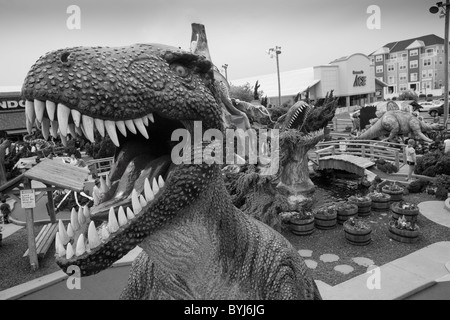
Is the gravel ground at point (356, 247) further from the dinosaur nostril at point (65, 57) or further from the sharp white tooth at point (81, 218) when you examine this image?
the dinosaur nostril at point (65, 57)

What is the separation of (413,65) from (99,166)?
60.5m

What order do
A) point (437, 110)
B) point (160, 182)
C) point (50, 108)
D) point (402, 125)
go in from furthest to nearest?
point (437, 110)
point (402, 125)
point (160, 182)
point (50, 108)

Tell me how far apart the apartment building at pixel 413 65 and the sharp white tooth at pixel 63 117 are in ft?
205

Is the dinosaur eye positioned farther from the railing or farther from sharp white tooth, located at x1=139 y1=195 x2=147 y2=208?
the railing

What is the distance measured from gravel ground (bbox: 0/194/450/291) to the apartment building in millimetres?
55387

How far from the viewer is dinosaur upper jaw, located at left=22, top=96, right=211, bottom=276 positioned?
165 centimetres

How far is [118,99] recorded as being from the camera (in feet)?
5.41

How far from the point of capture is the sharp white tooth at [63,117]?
156cm

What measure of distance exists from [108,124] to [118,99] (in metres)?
0.13

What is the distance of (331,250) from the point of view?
23.8 ft

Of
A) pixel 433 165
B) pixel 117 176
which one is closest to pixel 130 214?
pixel 117 176

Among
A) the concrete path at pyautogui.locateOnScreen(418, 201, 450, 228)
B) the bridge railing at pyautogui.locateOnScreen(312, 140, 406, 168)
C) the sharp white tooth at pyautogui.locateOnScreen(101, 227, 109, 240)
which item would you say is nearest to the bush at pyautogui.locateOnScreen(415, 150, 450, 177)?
the bridge railing at pyautogui.locateOnScreen(312, 140, 406, 168)

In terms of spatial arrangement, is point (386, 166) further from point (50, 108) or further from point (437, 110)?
point (437, 110)
